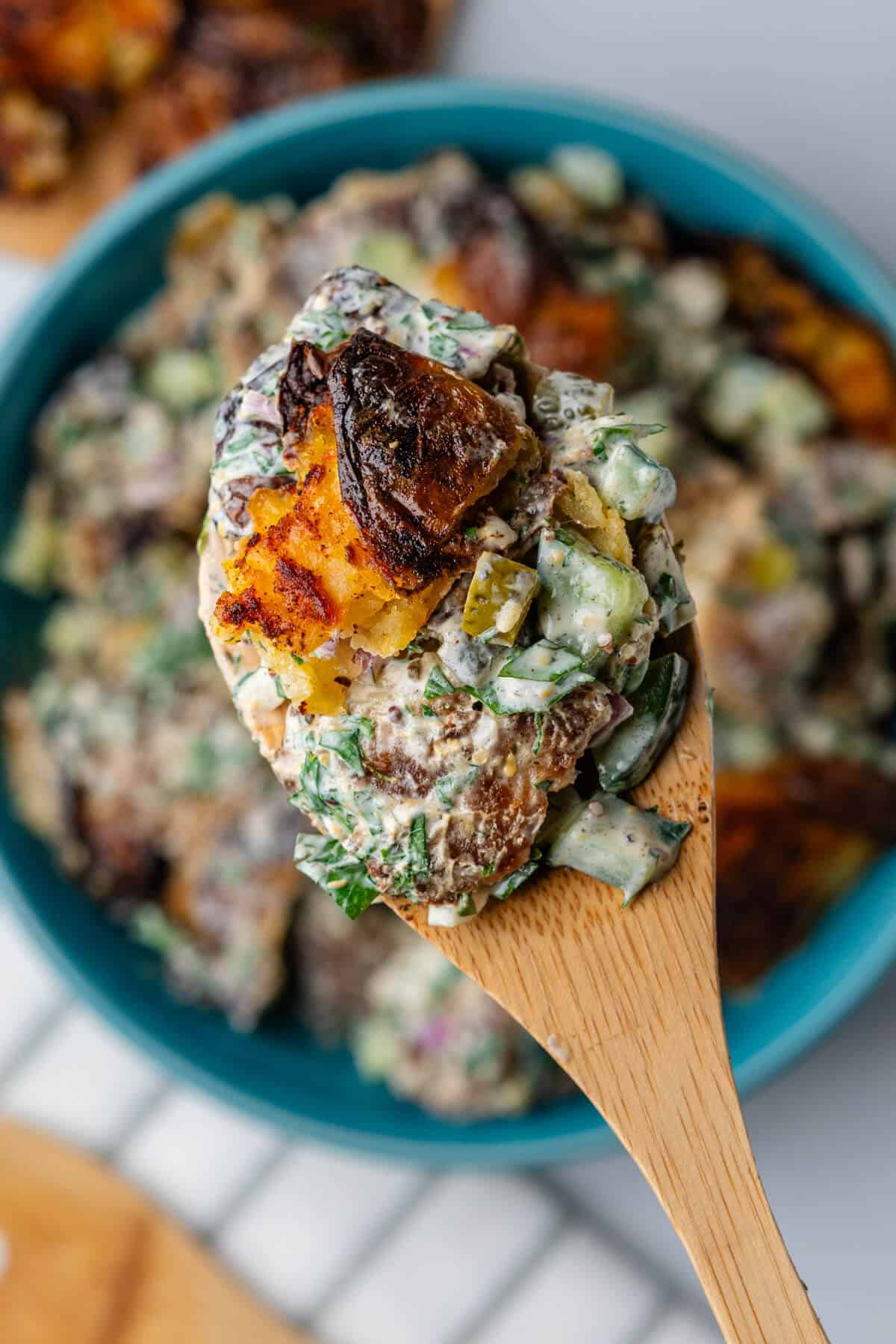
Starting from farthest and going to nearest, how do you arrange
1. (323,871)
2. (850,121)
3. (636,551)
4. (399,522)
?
(850,121) < (323,871) < (636,551) < (399,522)

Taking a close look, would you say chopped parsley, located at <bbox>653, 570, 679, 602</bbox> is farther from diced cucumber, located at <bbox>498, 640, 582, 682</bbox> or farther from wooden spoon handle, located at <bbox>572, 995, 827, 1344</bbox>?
wooden spoon handle, located at <bbox>572, 995, 827, 1344</bbox>

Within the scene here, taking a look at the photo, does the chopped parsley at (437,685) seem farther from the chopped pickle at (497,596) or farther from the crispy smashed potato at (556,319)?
the crispy smashed potato at (556,319)

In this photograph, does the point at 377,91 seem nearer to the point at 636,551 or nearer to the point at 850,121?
the point at 850,121

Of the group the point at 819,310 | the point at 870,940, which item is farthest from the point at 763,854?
the point at 819,310

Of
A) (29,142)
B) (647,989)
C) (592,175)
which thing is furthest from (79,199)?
(647,989)

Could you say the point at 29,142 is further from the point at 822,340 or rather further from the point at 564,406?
the point at 564,406
